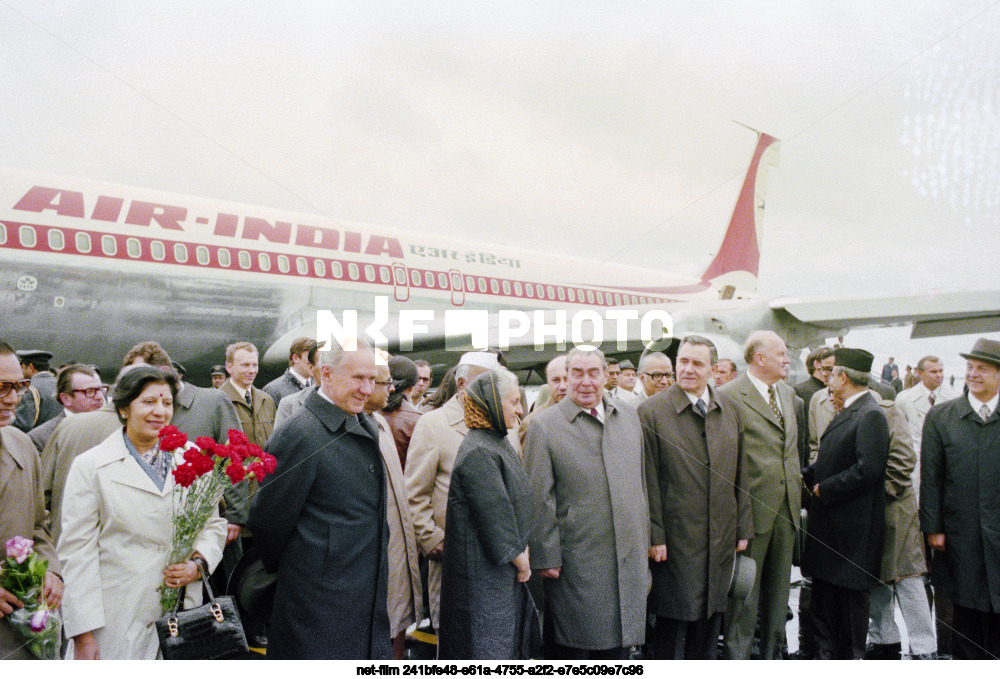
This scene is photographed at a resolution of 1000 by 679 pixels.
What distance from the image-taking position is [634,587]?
256 centimetres

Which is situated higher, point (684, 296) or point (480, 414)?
point (684, 296)

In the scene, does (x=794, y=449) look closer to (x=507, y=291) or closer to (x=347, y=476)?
(x=347, y=476)

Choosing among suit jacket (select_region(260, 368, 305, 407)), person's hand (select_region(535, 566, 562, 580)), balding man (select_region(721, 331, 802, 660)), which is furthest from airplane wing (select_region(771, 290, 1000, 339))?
suit jacket (select_region(260, 368, 305, 407))

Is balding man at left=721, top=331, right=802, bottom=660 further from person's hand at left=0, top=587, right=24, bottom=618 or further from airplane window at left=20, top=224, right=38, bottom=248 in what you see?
airplane window at left=20, top=224, right=38, bottom=248

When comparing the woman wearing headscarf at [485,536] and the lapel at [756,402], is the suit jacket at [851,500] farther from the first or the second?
the woman wearing headscarf at [485,536]

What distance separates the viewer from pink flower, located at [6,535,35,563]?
6.59 ft

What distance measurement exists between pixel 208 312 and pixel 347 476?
118 inches

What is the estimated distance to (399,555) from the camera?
8.14 feet

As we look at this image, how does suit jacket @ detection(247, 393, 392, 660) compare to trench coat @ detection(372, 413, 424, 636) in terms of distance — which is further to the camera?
trench coat @ detection(372, 413, 424, 636)

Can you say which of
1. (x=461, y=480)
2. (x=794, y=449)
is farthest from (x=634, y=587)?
(x=794, y=449)

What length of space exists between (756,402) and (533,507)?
1298 millimetres

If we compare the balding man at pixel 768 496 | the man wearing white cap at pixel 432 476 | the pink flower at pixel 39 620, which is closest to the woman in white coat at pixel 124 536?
the pink flower at pixel 39 620

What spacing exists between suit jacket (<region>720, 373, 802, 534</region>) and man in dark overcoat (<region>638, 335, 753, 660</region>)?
15cm

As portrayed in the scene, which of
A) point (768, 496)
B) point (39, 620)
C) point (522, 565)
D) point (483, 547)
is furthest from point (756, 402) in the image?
point (39, 620)
